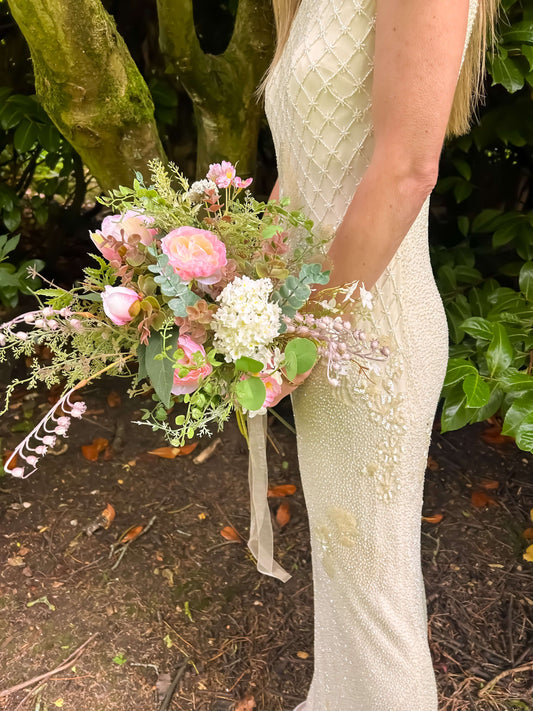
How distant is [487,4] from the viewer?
48.0 inches

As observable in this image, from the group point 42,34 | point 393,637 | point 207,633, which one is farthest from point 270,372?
point 207,633

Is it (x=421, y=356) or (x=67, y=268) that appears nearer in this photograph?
(x=421, y=356)

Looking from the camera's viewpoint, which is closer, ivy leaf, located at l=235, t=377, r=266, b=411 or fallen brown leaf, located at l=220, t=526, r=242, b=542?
ivy leaf, located at l=235, t=377, r=266, b=411

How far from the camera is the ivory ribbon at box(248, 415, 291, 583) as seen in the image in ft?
4.58

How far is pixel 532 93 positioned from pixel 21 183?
2.34 metres

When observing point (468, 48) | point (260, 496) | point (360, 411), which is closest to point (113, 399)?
point (260, 496)

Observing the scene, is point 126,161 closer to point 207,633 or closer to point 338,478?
point 338,478

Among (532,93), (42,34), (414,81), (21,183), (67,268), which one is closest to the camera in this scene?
(414,81)

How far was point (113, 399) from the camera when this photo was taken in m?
3.02

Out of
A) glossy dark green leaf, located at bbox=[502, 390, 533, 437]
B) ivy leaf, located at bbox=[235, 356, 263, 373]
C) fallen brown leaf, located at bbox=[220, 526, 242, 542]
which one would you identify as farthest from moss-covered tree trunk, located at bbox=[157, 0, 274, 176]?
fallen brown leaf, located at bbox=[220, 526, 242, 542]

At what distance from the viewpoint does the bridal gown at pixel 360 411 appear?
110 cm

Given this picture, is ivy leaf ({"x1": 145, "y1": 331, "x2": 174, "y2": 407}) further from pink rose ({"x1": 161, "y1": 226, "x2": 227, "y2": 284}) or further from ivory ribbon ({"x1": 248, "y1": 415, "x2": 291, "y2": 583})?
ivory ribbon ({"x1": 248, "y1": 415, "x2": 291, "y2": 583})

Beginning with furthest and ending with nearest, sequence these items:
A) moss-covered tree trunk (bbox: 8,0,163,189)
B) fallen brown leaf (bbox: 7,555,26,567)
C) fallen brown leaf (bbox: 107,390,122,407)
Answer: fallen brown leaf (bbox: 107,390,122,407) < fallen brown leaf (bbox: 7,555,26,567) < moss-covered tree trunk (bbox: 8,0,163,189)

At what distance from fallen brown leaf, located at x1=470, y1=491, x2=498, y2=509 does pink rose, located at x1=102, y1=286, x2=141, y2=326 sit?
6.72 ft
